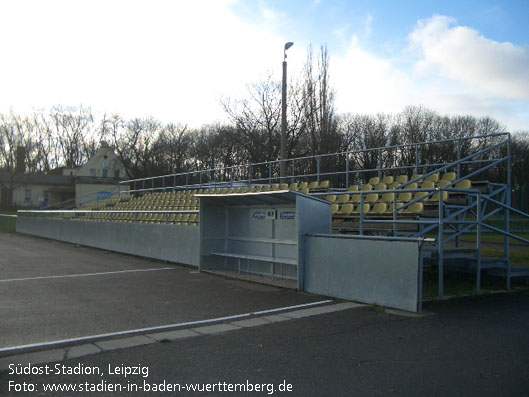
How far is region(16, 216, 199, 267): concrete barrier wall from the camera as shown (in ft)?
49.2

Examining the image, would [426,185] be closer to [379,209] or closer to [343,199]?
[379,209]

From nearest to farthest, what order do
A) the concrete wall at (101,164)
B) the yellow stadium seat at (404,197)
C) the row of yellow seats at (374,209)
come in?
the row of yellow seats at (374,209) < the yellow stadium seat at (404,197) < the concrete wall at (101,164)

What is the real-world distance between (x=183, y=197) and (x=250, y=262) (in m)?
A: 8.54

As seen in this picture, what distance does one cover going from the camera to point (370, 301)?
344 inches

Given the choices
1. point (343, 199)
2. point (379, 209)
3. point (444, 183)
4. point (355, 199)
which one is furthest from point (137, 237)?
point (444, 183)

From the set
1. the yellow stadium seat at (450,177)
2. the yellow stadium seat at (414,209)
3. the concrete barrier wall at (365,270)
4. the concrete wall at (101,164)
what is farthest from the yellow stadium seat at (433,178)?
the concrete wall at (101,164)

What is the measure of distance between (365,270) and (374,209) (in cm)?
372

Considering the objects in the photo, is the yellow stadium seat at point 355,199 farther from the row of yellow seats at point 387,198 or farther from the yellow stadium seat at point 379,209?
the yellow stadium seat at point 379,209

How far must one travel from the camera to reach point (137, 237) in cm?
1800

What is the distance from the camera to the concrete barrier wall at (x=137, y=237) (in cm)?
1500

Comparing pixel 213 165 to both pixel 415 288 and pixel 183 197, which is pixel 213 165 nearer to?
pixel 183 197

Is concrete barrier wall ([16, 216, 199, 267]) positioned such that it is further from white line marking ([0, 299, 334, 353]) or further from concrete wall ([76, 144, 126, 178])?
concrete wall ([76, 144, 126, 178])

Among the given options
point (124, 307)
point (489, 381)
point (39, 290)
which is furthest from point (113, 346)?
point (39, 290)

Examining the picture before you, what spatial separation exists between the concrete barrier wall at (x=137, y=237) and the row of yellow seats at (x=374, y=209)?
14.0 ft
